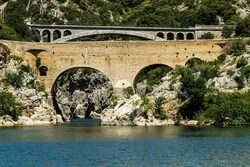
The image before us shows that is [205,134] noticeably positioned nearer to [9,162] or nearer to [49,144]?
[49,144]

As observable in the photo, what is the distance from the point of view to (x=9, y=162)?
4062cm

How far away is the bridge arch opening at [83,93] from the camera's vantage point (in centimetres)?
11512

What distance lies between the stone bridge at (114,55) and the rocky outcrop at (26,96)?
60.0 inches

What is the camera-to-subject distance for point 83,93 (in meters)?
118

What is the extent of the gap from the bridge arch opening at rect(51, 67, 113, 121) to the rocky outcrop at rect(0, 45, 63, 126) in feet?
106

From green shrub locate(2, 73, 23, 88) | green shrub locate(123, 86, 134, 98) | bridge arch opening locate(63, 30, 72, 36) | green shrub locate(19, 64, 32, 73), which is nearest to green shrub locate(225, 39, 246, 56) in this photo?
green shrub locate(123, 86, 134, 98)

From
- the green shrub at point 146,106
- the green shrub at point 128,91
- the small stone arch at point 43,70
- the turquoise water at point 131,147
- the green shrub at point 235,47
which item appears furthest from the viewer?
the small stone arch at point 43,70

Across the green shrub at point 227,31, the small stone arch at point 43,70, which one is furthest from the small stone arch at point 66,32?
the green shrub at point 227,31

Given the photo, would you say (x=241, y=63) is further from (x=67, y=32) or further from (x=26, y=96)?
(x=67, y=32)

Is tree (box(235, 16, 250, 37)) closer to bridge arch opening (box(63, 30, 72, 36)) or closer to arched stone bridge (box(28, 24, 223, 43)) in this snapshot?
arched stone bridge (box(28, 24, 223, 43))

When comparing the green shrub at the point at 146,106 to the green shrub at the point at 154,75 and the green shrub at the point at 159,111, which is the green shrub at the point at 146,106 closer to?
the green shrub at the point at 159,111

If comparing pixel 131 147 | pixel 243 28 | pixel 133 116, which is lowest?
pixel 131 147

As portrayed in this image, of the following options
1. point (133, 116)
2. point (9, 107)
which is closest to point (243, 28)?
point (133, 116)

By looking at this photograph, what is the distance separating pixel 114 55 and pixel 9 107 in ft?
43.4
